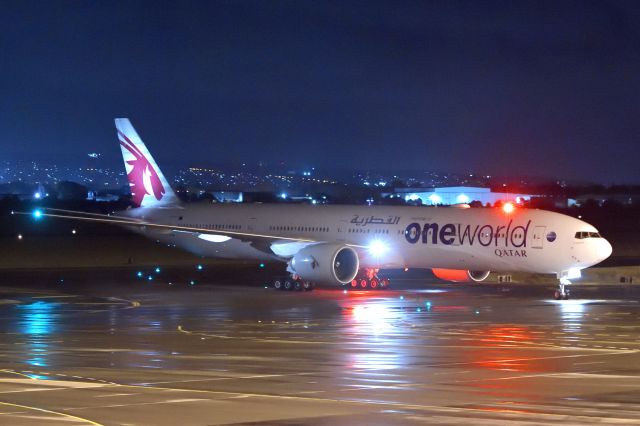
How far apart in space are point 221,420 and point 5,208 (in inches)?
4419

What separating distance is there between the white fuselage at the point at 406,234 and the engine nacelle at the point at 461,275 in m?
1.47

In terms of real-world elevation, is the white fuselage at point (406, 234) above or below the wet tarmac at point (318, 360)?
above

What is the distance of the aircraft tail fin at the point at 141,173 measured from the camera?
53.4m

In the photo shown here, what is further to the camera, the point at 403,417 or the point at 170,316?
the point at 170,316

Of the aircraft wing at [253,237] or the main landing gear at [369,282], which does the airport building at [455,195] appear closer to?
the aircraft wing at [253,237]

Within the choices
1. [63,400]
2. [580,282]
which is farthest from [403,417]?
[580,282]

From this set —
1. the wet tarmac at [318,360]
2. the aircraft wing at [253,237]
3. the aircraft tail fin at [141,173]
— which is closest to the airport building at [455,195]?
the aircraft tail fin at [141,173]

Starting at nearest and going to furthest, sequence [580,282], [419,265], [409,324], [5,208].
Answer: [409,324] → [419,265] → [580,282] → [5,208]

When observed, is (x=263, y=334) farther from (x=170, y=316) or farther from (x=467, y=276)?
(x=467, y=276)

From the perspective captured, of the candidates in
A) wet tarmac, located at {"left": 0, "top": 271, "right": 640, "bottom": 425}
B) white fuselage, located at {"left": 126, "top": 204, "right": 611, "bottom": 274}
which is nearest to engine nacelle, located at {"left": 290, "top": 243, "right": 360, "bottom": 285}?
white fuselage, located at {"left": 126, "top": 204, "right": 611, "bottom": 274}

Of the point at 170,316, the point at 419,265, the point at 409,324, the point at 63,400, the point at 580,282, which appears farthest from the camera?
the point at 580,282

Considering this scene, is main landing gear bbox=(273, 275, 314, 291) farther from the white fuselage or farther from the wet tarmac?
the wet tarmac

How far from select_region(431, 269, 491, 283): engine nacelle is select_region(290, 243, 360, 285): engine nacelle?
13.0 feet

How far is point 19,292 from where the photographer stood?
41.2 meters
